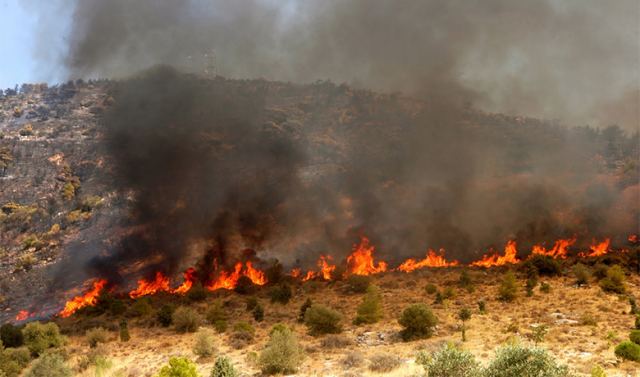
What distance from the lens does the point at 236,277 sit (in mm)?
47406

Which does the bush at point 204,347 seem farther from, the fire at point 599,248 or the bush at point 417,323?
the fire at point 599,248

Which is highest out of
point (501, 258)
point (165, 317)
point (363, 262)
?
point (363, 262)

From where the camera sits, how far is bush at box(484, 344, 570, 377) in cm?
1330

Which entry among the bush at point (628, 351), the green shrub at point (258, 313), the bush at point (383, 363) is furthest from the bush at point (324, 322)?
the bush at point (628, 351)

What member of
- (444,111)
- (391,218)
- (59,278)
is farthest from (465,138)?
(59,278)

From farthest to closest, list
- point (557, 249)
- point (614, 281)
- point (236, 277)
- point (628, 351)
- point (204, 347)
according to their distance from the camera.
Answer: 1. point (557, 249)
2. point (236, 277)
3. point (614, 281)
4. point (204, 347)
5. point (628, 351)

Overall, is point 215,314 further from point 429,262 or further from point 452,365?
point 429,262

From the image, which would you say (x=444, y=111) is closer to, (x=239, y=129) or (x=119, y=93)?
(x=239, y=129)

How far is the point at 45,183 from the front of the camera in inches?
2638

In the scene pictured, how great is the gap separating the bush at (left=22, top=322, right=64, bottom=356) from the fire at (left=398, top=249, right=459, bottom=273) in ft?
101

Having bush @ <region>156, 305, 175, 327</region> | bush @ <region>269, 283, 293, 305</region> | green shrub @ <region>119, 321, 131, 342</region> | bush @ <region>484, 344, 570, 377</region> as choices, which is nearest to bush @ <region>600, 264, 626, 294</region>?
bush @ <region>269, 283, 293, 305</region>

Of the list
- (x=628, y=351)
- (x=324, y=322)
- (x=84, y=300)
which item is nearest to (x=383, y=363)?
(x=324, y=322)

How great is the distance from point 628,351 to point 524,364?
1075cm

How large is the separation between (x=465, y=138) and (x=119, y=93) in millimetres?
66042
